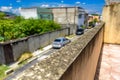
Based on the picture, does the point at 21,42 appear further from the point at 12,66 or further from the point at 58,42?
the point at 58,42

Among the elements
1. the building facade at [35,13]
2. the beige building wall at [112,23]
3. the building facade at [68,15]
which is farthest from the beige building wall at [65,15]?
the beige building wall at [112,23]

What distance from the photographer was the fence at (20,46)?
11.6 metres

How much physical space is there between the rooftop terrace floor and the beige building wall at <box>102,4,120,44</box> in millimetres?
946

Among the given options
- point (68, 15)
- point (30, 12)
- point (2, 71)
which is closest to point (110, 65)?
point (2, 71)

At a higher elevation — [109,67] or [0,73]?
[109,67]

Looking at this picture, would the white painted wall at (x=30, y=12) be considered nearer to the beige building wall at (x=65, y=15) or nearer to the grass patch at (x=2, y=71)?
the beige building wall at (x=65, y=15)

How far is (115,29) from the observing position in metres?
7.02

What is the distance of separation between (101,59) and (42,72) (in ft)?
14.1

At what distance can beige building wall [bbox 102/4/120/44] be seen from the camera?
22.5 ft

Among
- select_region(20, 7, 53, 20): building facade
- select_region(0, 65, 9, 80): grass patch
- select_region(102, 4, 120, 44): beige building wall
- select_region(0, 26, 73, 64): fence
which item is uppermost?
select_region(20, 7, 53, 20): building facade

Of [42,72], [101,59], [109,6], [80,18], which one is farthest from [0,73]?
[80,18]

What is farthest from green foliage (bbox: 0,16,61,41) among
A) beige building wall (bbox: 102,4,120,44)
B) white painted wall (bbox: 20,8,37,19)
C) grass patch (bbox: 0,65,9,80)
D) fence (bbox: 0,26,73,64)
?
beige building wall (bbox: 102,4,120,44)

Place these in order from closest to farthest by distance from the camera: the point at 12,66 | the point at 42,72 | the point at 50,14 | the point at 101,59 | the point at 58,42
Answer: the point at 42,72 < the point at 101,59 < the point at 12,66 < the point at 58,42 < the point at 50,14

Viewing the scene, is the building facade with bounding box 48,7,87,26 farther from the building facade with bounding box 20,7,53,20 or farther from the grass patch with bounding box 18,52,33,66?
the grass patch with bounding box 18,52,33,66
